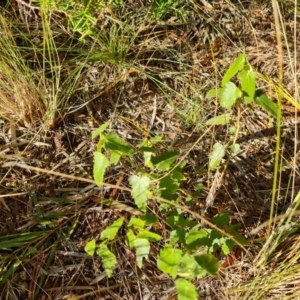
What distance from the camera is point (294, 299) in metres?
1.34

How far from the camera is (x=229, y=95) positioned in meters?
1.14

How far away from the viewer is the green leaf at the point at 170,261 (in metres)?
1.09

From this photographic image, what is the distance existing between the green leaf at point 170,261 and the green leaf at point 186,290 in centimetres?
3

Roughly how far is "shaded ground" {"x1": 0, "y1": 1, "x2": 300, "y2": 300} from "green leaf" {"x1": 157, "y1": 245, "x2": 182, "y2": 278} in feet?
0.84

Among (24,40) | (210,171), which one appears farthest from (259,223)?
(24,40)

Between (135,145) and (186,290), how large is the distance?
1.74 ft

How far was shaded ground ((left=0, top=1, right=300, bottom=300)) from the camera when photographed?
1.36 m

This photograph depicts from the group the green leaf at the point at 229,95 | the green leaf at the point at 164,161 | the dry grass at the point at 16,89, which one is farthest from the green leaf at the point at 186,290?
the dry grass at the point at 16,89

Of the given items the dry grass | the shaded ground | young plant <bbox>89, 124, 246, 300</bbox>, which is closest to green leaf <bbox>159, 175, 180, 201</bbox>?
young plant <bbox>89, 124, 246, 300</bbox>

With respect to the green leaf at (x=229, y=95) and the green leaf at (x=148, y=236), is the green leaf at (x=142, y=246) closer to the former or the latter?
the green leaf at (x=148, y=236)

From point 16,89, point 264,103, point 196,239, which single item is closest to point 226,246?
point 196,239

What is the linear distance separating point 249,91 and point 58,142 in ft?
2.07

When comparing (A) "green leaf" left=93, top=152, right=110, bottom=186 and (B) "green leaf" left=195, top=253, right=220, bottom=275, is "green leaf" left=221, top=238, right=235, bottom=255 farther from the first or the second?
(A) "green leaf" left=93, top=152, right=110, bottom=186

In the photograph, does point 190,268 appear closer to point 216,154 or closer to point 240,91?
point 216,154
